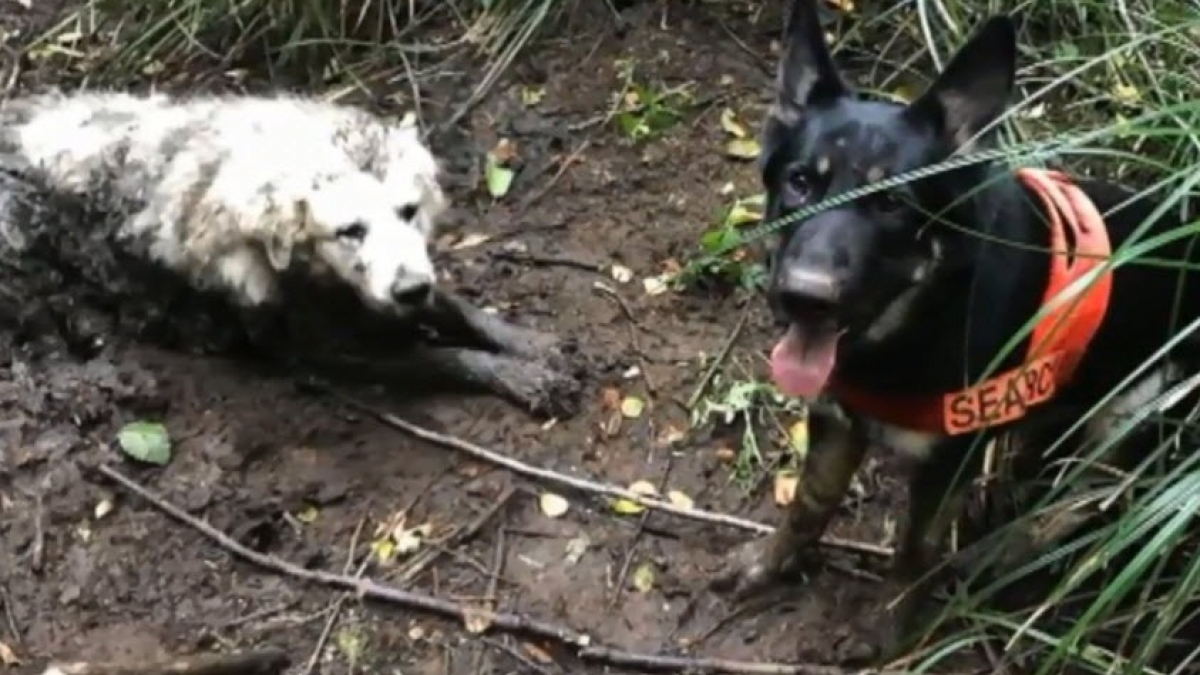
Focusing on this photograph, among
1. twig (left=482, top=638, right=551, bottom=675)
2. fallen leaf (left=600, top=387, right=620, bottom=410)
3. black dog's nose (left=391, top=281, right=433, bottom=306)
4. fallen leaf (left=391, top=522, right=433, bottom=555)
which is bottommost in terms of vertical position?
fallen leaf (left=391, top=522, right=433, bottom=555)

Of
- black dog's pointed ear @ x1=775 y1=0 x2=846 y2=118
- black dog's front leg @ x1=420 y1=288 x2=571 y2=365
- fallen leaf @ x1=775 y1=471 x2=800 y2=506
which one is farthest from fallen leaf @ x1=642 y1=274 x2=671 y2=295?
black dog's pointed ear @ x1=775 y1=0 x2=846 y2=118

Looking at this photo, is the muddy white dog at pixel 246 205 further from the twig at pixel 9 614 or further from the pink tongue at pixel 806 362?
the pink tongue at pixel 806 362

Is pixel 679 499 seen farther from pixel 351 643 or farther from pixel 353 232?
pixel 353 232

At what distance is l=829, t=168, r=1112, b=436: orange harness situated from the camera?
9.81 ft

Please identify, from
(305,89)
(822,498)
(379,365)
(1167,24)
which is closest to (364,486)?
(379,365)

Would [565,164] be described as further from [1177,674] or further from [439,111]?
[1177,674]

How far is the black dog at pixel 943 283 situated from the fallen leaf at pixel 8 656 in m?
1.66

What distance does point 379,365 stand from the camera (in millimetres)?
4188

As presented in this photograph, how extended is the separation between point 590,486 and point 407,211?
0.78m

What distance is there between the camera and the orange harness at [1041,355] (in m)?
2.99

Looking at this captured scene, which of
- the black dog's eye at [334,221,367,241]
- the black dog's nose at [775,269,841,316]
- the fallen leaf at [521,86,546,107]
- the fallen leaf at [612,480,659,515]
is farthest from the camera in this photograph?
the fallen leaf at [521,86,546,107]

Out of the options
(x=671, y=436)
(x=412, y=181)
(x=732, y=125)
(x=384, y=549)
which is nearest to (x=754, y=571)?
(x=671, y=436)

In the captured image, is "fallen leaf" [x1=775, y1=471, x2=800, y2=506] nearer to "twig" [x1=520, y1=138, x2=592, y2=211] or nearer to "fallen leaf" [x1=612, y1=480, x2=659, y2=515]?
"fallen leaf" [x1=612, y1=480, x2=659, y2=515]

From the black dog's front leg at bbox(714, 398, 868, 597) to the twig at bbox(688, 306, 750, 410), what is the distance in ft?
1.45
